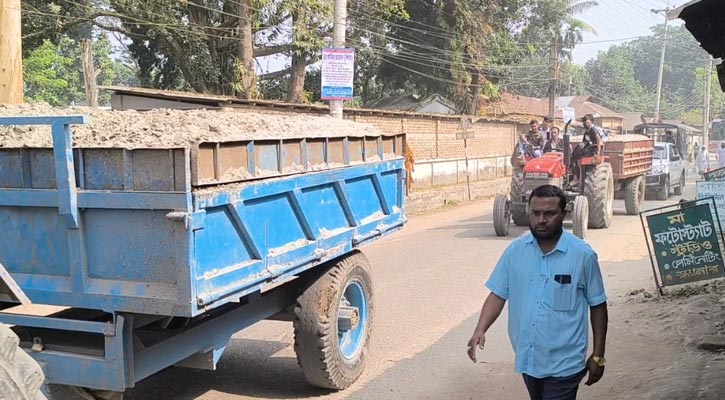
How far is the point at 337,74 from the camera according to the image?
15.1 meters

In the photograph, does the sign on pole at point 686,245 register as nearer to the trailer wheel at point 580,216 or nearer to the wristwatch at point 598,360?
the wristwatch at point 598,360

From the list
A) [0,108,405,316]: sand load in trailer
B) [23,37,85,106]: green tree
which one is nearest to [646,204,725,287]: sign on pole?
[0,108,405,316]: sand load in trailer

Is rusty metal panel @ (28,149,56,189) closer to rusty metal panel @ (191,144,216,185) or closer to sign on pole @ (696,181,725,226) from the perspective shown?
rusty metal panel @ (191,144,216,185)

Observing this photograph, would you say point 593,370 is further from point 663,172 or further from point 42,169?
point 663,172

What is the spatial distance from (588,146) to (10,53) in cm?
1053

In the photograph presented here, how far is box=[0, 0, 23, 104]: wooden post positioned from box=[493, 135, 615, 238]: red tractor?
8.80m

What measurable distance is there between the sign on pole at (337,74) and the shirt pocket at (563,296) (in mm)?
11907

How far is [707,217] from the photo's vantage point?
7.34 metres

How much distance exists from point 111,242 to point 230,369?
2718mm

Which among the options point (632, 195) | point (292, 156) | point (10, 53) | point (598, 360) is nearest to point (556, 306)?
point (598, 360)

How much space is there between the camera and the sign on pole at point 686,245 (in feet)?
24.1

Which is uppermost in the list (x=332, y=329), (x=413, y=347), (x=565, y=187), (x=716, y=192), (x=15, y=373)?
(x=716, y=192)

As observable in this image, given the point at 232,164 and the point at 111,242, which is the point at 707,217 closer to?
the point at 232,164

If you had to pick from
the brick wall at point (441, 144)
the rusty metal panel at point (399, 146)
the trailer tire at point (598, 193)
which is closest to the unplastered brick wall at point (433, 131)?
the brick wall at point (441, 144)
